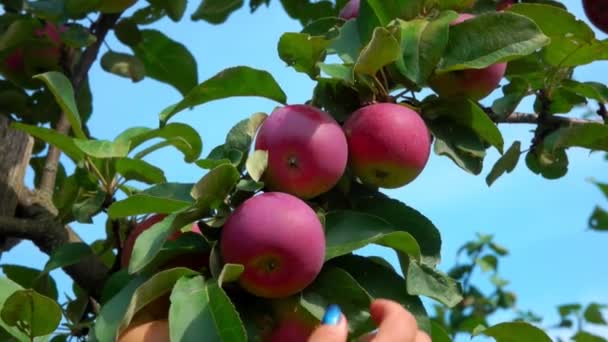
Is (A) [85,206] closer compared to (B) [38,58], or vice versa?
(A) [85,206]

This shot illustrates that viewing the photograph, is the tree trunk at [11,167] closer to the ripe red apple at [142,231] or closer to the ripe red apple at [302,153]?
the ripe red apple at [142,231]

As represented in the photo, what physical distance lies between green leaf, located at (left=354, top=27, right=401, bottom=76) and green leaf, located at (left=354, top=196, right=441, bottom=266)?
0.15 m

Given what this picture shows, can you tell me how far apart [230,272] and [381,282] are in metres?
0.19

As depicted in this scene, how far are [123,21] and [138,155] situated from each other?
697 mm

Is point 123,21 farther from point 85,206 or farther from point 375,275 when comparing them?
point 375,275

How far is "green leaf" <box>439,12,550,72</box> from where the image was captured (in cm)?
105

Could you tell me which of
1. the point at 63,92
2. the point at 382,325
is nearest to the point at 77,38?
the point at 63,92

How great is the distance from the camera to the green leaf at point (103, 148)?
1096 mm

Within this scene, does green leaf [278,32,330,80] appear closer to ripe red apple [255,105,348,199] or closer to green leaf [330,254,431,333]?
ripe red apple [255,105,348,199]

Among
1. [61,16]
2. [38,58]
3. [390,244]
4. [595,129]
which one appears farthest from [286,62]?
[38,58]

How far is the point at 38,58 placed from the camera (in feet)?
5.98

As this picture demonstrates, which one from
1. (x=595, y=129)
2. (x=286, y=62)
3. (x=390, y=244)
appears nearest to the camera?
(x=390, y=244)

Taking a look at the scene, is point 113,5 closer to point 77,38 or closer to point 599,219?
point 77,38

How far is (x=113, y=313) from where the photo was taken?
905 mm
